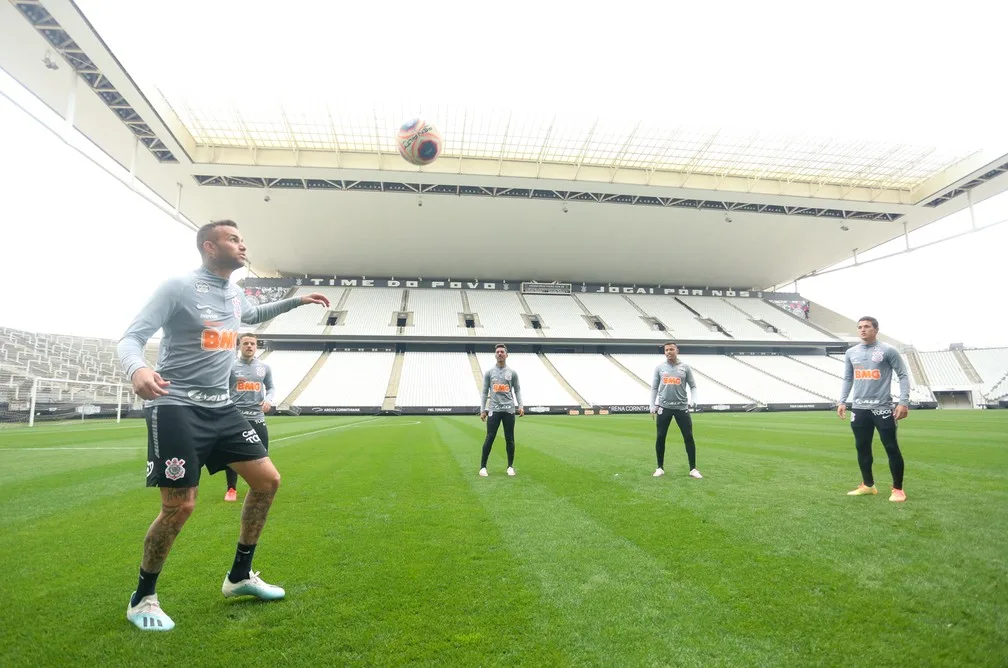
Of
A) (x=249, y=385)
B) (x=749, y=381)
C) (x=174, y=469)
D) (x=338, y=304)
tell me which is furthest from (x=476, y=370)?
(x=174, y=469)

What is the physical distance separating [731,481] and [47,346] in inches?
1374

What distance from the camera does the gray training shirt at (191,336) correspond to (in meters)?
2.75

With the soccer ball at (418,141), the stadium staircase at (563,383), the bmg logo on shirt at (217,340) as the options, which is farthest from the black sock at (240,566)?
the stadium staircase at (563,383)

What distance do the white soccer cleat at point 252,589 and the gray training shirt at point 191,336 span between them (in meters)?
1.05

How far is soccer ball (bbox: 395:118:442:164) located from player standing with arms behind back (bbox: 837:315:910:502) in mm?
12682

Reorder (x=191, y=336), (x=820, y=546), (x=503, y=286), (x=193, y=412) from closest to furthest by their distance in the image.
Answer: (x=193, y=412) < (x=191, y=336) < (x=820, y=546) < (x=503, y=286)

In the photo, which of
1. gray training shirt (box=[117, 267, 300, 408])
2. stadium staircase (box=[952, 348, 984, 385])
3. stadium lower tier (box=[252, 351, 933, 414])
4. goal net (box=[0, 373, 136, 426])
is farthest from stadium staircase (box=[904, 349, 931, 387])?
goal net (box=[0, 373, 136, 426])

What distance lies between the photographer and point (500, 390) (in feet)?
25.0

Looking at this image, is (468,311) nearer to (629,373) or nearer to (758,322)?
(629,373)

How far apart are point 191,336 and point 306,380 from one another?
31383 millimetres

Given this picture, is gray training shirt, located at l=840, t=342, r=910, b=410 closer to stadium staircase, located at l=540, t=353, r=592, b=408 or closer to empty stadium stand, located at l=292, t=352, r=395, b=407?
stadium staircase, located at l=540, t=353, r=592, b=408

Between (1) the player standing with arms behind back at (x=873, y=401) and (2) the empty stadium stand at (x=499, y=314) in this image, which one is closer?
(1) the player standing with arms behind back at (x=873, y=401)

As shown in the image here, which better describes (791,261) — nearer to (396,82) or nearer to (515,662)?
(396,82)

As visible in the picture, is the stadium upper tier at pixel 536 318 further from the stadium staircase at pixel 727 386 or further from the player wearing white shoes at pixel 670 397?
the player wearing white shoes at pixel 670 397
